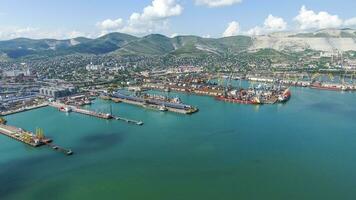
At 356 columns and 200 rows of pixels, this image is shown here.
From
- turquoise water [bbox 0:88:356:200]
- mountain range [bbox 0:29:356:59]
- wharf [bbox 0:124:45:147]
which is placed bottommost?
turquoise water [bbox 0:88:356:200]

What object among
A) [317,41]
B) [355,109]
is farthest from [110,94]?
[317,41]

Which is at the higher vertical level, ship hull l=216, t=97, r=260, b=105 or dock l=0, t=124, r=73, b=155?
ship hull l=216, t=97, r=260, b=105

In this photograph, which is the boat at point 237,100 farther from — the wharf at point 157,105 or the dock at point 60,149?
the dock at point 60,149

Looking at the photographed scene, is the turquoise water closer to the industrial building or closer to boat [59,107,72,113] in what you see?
boat [59,107,72,113]

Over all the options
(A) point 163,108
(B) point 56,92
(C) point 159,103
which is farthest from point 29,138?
(B) point 56,92

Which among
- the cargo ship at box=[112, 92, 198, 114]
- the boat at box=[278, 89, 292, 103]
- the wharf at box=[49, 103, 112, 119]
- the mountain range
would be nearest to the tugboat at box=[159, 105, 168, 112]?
the cargo ship at box=[112, 92, 198, 114]

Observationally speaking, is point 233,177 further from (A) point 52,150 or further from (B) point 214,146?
(A) point 52,150
